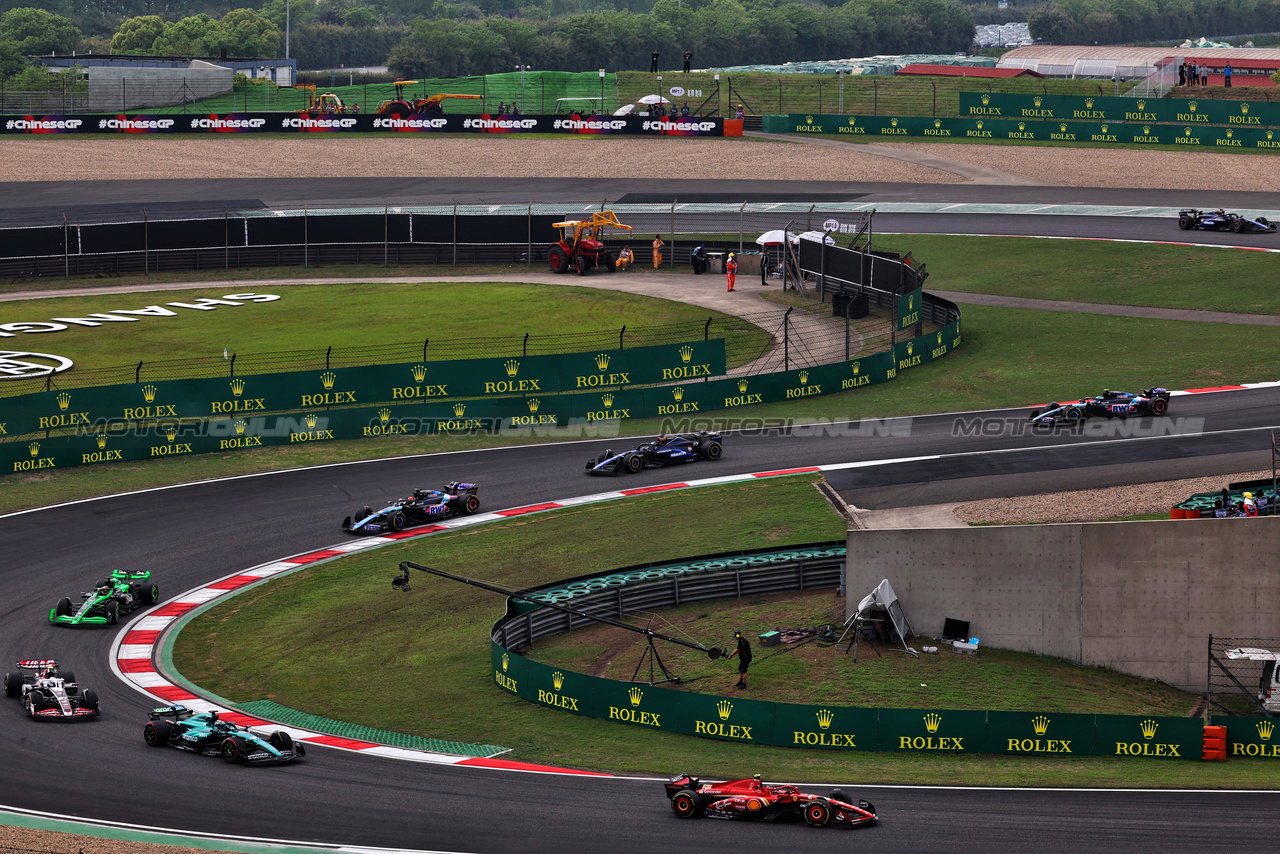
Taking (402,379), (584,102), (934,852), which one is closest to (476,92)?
(584,102)

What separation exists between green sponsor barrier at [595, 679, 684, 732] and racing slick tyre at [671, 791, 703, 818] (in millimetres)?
4321

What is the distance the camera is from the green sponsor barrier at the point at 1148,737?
22.4 m

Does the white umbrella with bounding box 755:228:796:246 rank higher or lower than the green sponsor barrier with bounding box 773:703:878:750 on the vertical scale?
higher

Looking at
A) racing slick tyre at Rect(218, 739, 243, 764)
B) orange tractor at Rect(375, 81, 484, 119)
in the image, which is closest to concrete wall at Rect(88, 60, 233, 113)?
orange tractor at Rect(375, 81, 484, 119)

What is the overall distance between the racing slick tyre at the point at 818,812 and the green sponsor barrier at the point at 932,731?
4096mm

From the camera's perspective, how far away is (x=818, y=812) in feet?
63.3

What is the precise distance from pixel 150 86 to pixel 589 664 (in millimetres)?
81531

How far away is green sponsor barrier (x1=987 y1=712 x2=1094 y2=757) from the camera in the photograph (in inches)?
894

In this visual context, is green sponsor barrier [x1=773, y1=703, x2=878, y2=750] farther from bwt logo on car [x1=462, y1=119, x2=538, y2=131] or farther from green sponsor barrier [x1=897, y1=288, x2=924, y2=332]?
bwt logo on car [x1=462, y1=119, x2=538, y2=131]

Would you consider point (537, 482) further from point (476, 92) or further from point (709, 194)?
point (476, 92)

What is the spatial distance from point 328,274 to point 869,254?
24460 mm

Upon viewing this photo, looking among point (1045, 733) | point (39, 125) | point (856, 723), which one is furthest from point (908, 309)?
point (39, 125)

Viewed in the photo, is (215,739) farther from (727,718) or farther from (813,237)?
(813,237)

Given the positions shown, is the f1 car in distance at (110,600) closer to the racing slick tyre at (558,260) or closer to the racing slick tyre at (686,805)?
the racing slick tyre at (686,805)
